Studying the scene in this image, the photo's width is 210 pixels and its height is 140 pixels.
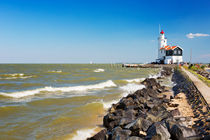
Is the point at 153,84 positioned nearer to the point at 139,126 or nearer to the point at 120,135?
the point at 139,126

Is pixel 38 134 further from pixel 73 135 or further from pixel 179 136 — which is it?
pixel 179 136

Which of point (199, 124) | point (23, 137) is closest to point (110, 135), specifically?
point (199, 124)

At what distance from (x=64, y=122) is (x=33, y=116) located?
6.49 feet

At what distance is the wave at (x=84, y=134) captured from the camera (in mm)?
5902

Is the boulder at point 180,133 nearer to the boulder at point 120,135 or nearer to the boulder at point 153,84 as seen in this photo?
the boulder at point 120,135

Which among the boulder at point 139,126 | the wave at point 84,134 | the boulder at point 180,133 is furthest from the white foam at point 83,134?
the boulder at point 180,133

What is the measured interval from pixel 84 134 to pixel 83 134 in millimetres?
37

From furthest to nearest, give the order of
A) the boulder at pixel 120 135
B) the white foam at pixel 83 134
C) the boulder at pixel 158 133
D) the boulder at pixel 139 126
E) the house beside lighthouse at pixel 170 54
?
1. the house beside lighthouse at pixel 170 54
2. the white foam at pixel 83 134
3. the boulder at pixel 139 126
4. the boulder at pixel 120 135
5. the boulder at pixel 158 133

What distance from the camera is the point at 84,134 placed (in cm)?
614

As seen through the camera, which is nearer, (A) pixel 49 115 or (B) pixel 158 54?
(A) pixel 49 115

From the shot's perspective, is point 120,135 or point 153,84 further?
point 153,84

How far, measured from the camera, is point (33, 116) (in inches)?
330

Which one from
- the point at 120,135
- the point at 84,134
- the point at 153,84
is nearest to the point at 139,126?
the point at 120,135

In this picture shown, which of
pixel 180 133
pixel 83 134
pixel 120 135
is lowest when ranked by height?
pixel 83 134
